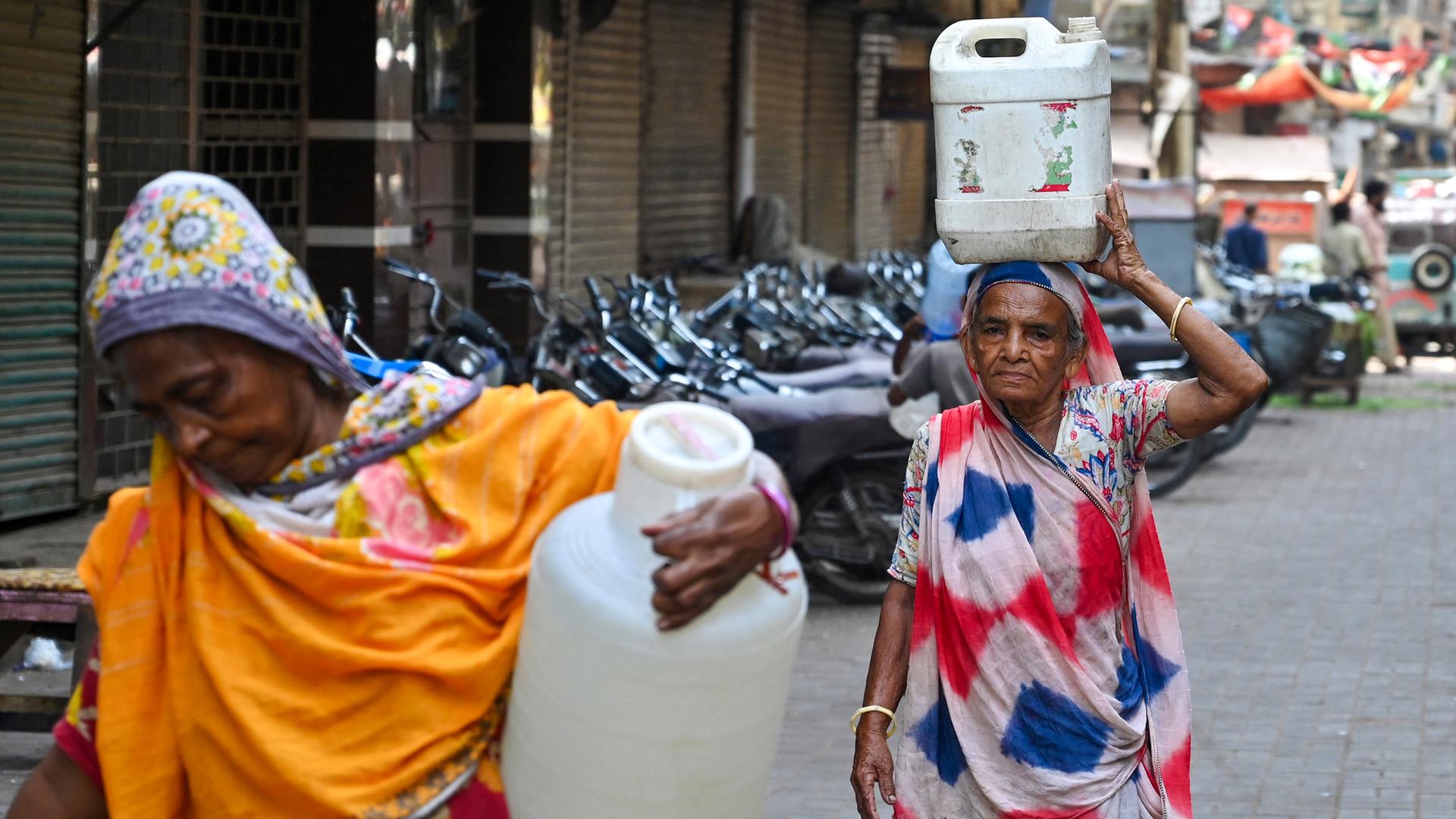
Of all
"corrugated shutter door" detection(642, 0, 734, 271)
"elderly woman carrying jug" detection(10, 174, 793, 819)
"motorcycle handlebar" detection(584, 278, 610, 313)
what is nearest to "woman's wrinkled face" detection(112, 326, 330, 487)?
"elderly woman carrying jug" detection(10, 174, 793, 819)

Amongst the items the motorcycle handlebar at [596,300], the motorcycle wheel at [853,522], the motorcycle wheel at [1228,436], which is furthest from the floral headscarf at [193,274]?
the motorcycle wheel at [1228,436]

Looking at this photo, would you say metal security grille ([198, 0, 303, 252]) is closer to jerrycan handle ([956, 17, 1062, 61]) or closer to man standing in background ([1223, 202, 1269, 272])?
jerrycan handle ([956, 17, 1062, 61])

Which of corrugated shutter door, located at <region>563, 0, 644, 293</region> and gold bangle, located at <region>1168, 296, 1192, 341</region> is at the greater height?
corrugated shutter door, located at <region>563, 0, 644, 293</region>

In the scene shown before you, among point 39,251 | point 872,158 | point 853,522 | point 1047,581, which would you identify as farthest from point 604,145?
point 1047,581

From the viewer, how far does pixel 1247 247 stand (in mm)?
19078

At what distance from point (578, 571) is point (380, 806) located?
0.38 m

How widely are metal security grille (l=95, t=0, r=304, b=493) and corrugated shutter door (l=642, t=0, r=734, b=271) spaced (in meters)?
4.89

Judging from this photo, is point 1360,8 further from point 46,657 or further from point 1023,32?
point 1023,32

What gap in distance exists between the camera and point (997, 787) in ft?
9.46

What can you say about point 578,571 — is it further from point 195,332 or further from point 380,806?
point 195,332

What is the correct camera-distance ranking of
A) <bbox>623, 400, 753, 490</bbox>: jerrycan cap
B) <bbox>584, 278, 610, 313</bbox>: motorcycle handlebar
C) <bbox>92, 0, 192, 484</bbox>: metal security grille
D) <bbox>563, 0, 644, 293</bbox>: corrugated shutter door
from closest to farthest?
<bbox>623, 400, 753, 490</bbox>: jerrycan cap, <bbox>92, 0, 192, 484</bbox>: metal security grille, <bbox>584, 278, 610, 313</bbox>: motorcycle handlebar, <bbox>563, 0, 644, 293</bbox>: corrugated shutter door

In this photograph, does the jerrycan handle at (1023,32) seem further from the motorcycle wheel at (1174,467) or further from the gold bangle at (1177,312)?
the motorcycle wheel at (1174,467)

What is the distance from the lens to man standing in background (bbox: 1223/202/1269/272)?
1905 cm

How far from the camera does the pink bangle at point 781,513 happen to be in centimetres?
192
